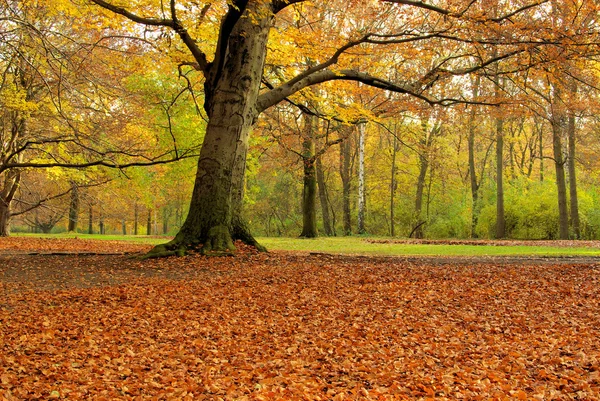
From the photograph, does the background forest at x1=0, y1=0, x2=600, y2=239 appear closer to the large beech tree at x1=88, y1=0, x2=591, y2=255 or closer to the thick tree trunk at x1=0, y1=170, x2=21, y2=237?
the thick tree trunk at x1=0, y1=170, x2=21, y2=237

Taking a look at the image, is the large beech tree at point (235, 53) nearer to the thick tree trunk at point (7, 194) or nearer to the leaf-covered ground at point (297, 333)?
the leaf-covered ground at point (297, 333)

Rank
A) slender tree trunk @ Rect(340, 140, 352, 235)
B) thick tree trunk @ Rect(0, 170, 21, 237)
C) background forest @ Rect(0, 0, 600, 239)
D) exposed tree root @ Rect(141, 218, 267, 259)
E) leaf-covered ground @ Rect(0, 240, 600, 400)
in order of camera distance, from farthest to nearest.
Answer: slender tree trunk @ Rect(340, 140, 352, 235) < thick tree trunk @ Rect(0, 170, 21, 237) < background forest @ Rect(0, 0, 600, 239) < exposed tree root @ Rect(141, 218, 267, 259) < leaf-covered ground @ Rect(0, 240, 600, 400)

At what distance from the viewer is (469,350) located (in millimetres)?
4672

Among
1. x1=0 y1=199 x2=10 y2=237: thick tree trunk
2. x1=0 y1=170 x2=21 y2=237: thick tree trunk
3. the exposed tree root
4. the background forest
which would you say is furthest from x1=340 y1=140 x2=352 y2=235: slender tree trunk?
the exposed tree root

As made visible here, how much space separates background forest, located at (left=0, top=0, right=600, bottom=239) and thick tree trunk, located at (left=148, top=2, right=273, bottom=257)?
101cm

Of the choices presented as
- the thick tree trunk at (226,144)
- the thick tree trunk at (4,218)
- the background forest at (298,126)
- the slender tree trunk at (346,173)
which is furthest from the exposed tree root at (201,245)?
the slender tree trunk at (346,173)

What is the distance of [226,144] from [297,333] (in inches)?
220

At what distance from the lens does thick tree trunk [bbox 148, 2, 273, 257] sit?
32.2 feet

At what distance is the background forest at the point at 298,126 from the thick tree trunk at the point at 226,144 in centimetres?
101

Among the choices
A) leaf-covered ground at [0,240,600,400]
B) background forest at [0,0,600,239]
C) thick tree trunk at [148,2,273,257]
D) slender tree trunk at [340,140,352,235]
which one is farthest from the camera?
slender tree trunk at [340,140,352,235]

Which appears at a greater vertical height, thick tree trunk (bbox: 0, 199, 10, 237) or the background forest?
the background forest

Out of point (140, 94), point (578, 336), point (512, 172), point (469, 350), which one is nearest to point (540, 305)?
point (578, 336)

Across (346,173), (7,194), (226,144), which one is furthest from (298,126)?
(226,144)

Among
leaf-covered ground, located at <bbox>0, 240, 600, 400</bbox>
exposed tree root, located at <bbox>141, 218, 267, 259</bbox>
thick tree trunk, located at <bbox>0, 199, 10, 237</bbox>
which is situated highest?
thick tree trunk, located at <bbox>0, 199, 10, 237</bbox>
